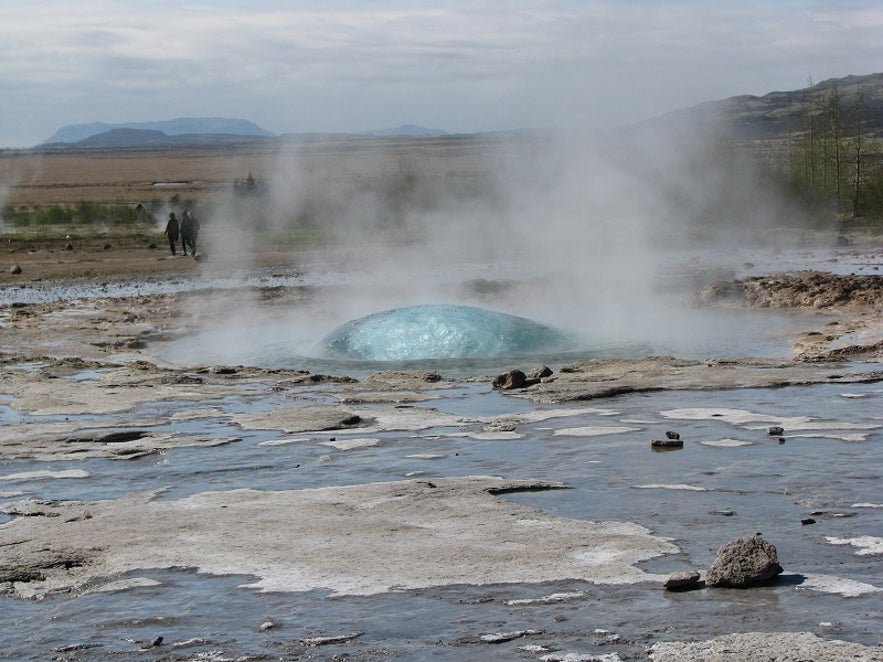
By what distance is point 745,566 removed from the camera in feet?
17.7

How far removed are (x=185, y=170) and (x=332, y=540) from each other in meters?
98.3

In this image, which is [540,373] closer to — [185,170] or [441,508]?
[441,508]

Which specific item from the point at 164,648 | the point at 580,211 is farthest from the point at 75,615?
the point at 580,211

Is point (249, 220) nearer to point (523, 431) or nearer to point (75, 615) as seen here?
point (523, 431)

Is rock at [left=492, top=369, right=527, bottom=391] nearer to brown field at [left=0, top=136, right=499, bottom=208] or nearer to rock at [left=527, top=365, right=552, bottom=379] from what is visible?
rock at [left=527, top=365, right=552, bottom=379]

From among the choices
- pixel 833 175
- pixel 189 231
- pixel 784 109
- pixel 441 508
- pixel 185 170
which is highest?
pixel 784 109

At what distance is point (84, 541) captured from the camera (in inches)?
258

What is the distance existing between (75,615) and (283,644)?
1071mm

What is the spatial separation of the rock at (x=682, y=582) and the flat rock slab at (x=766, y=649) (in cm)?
58

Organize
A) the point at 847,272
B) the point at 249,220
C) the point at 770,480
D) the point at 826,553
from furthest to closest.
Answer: the point at 249,220, the point at 847,272, the point at 770,480, the point at 826,553

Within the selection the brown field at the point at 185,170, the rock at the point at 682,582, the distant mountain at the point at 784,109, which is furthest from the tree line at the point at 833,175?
the rock at the point at 682,582

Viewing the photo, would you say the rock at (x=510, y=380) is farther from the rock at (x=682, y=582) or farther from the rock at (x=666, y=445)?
the rock at (x=682, y=582)

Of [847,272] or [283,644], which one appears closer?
[283,644]

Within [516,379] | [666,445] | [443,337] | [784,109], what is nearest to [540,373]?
[516,379]
